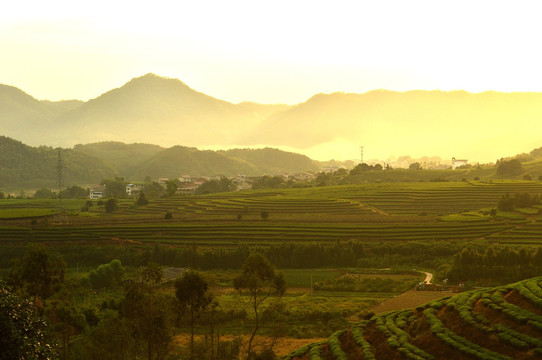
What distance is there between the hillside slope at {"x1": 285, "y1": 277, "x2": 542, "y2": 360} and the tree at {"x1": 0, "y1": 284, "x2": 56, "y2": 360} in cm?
1160

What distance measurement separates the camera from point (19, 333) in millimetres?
20688

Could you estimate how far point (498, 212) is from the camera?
77.8m

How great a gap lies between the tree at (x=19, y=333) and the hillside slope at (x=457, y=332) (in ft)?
38.0

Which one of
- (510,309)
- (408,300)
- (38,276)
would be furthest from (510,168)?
(38,276)

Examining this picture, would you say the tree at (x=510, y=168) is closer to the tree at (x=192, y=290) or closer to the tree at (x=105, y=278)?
the tree at (x=105, y=278)

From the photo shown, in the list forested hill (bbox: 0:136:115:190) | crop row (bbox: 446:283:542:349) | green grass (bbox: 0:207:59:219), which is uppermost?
forested hill (bbox: 0:136:115:190)

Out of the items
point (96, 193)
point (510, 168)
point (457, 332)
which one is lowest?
point (457, 332)

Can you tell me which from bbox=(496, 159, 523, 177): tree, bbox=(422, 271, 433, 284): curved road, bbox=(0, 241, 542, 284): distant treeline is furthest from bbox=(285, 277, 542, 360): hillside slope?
bbox=(496, 159, 523, 177): tree

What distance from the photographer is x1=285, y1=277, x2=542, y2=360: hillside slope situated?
81.0 ft

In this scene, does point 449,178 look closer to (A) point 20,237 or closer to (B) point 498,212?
(B) point 498,212

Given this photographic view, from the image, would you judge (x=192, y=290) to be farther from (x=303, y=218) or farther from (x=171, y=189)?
(x=171, y=189)

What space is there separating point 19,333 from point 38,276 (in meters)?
13.9

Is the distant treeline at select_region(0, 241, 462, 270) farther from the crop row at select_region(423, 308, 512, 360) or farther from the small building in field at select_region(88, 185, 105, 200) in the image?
the small building in field at select_region(88, 185, 105, 200)

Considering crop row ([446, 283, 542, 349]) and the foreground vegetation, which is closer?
crop row ([446, 283, 542, 349])
